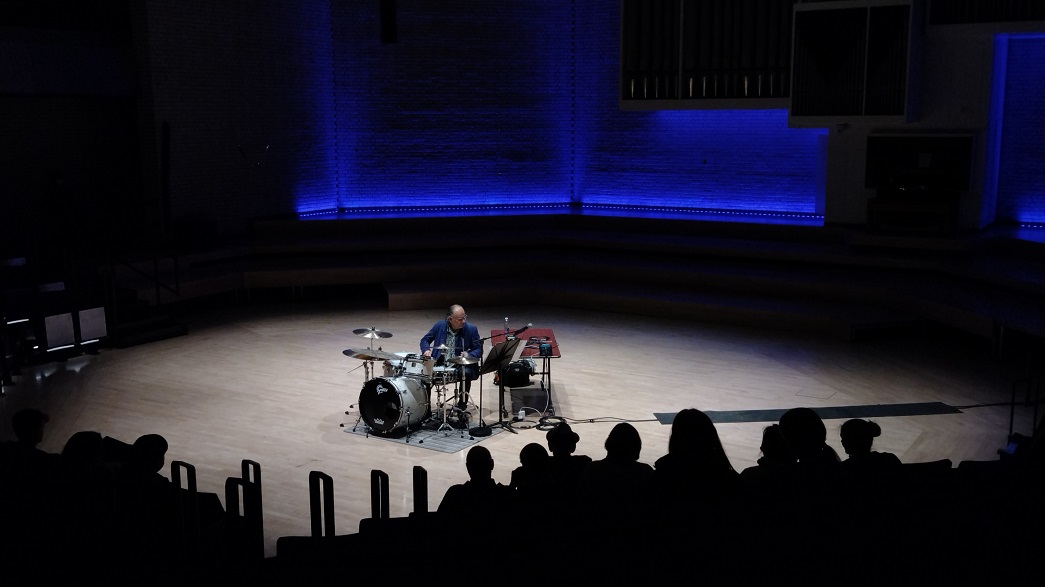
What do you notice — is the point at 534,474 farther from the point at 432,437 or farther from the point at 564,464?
the point at 432,437

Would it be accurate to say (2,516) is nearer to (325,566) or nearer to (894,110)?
(325,566)

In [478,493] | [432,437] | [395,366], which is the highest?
Answer: [478,493]

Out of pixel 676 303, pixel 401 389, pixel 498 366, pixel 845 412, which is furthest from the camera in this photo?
pixel 676 303

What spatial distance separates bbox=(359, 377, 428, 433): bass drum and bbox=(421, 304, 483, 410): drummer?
36 centimetres

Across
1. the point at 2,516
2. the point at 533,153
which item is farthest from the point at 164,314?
the point at 2,516

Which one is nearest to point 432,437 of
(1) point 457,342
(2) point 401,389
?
(2) point 401,389

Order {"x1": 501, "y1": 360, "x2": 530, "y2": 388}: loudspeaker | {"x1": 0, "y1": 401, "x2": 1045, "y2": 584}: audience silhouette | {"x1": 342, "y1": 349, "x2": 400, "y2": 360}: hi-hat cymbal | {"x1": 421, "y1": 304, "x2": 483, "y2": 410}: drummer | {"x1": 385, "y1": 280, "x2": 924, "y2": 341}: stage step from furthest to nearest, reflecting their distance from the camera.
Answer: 1. {"x1": 385, "y1": 280, "x2": 924, "y2": 341}: stage step
2. {"x1": 501, "y1": 360, "x2": 530, "y2": 388}: loudspeaker
3. {"x1": 421, "y1": 304, "x2": 483, "y2": 410}: drummer
4. {"x1": 342, "y1": 349, "x2": 400, "y2": 360}: hi-hat cymbal
5. {"x1": 0, "y1": 401, "x2": 1045, "y2": 584}: audience silhouette

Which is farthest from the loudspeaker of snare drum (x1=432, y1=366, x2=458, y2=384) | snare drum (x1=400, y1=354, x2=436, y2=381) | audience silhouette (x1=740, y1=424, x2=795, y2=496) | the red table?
audience silhouette (x1=740, y1=424, x2=795, y2=496)

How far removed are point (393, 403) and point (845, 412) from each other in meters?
2.99

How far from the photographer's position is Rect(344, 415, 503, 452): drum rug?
240 inches

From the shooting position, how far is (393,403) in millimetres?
6094

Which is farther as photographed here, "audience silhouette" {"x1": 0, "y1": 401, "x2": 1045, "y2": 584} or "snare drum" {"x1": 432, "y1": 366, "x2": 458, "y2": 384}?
"snare drum" {"x1": 432, "y1": 366, "x2": 458, "y2": 384}

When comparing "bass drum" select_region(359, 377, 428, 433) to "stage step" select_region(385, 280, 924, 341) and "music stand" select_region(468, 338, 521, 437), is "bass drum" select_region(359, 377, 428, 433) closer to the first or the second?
"music stand" select_region(468, 338, 521, 437)

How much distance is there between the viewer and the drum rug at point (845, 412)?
6.55m
